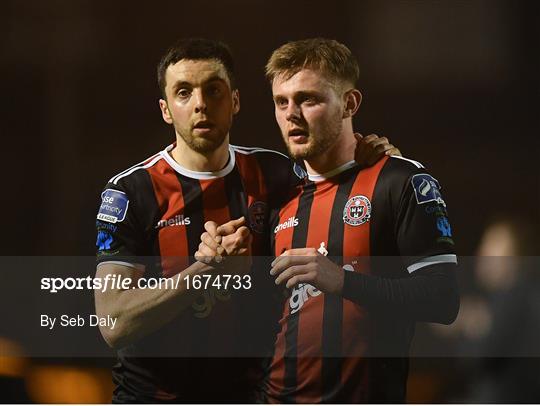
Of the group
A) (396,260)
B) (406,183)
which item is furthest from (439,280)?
(406,183)

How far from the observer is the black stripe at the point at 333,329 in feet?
7.91

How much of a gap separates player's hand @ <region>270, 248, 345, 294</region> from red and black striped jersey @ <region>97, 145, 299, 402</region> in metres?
0.16

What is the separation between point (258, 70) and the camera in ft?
8.48

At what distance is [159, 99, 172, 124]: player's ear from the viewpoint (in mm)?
2623

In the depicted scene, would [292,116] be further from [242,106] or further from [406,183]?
[406,183]

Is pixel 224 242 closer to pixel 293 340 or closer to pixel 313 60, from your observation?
pixel 293 340

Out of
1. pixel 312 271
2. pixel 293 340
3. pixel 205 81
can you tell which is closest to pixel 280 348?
pixel 293 340

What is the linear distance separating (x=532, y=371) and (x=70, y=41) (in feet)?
6.71

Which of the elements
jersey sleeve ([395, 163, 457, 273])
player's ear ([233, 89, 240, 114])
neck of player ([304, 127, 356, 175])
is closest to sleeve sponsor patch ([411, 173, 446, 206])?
jersey sleeve ([395, 163, 457, 273])

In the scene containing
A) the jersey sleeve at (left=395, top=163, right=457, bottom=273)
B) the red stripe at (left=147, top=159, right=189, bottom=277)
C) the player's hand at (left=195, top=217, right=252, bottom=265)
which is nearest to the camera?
the jersey sleeve at (left=395, top=163, right=457, bottom=273)

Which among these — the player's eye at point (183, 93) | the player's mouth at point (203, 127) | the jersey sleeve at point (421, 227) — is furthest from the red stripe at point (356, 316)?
the player's eye at point (183, 93)

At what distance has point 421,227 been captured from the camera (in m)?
2.34

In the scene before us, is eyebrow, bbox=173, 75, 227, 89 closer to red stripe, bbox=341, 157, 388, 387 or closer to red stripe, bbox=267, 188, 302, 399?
red stripe, bbox=267, 188, 302, 399

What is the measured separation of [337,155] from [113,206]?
2.46 feet
